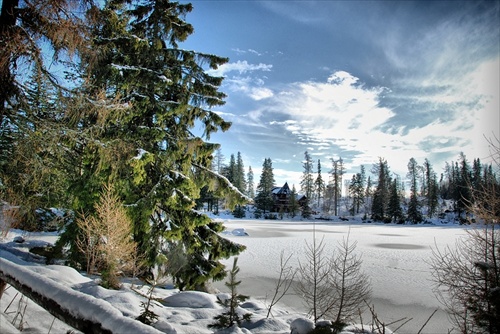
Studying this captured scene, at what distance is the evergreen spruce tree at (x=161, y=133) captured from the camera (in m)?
8.26

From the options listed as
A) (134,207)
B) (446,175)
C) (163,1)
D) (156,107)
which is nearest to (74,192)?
(134,207)

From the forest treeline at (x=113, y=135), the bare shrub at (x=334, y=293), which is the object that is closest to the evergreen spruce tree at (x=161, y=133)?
the forest treeline at (x=113, y=135)

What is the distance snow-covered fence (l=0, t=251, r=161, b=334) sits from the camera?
171 cm

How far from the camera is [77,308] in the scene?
1.96 m

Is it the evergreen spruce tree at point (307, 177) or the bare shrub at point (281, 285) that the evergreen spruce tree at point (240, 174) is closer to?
the evergreen spruce tree at point (307, 177)

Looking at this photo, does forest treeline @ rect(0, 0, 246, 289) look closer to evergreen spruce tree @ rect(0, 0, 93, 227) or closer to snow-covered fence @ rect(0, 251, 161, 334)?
evergreen spruce tree @ rect(0, 0, 93, 227)

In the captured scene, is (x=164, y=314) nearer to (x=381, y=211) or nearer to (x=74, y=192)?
(x=74, y=192)

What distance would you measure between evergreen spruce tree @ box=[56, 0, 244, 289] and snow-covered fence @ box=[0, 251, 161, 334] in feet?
16.5

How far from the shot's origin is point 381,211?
57219mm

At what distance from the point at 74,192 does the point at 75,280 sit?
275 centimetres

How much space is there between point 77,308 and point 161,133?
735 centimetres

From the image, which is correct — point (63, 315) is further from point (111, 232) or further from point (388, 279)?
point (388, 279)

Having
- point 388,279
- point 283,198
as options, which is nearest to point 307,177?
point 283,198

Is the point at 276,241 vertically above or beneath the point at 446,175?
beneath
